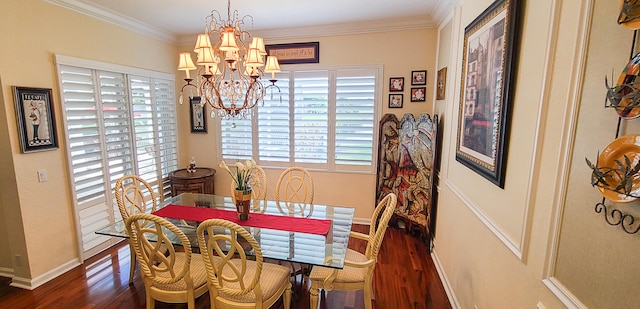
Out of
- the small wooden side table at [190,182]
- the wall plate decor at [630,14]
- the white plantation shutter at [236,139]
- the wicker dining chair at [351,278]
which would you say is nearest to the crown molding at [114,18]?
the white plantation shutter at [236,139]

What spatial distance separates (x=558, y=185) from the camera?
43.3 inches

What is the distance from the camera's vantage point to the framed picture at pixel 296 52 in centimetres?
385

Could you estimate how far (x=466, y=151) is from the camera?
2160mm

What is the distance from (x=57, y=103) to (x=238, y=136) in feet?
6.83

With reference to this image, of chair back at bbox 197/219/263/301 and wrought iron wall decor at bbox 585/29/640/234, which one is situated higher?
wrought iron wall decor at bbox 585/29/640/234

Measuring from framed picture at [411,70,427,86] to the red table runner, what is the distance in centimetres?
228

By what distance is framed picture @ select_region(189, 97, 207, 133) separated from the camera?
14.3 ft

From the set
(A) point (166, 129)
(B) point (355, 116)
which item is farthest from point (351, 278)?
(A) point (166, 129)

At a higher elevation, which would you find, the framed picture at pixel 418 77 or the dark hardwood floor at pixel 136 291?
the framed picture at pixel 418 77

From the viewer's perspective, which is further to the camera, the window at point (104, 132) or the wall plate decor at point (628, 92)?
the window at point (104, 132)

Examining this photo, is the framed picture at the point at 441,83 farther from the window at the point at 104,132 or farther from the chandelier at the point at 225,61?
the window at the point at 104,132

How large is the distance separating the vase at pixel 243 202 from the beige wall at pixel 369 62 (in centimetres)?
188

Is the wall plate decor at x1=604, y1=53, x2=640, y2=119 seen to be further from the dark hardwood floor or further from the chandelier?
the dark hardwood floor

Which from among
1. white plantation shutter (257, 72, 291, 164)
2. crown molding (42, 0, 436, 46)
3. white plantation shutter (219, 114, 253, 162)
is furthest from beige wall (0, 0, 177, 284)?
white plantation shutter (257, 72, 291, 164)
